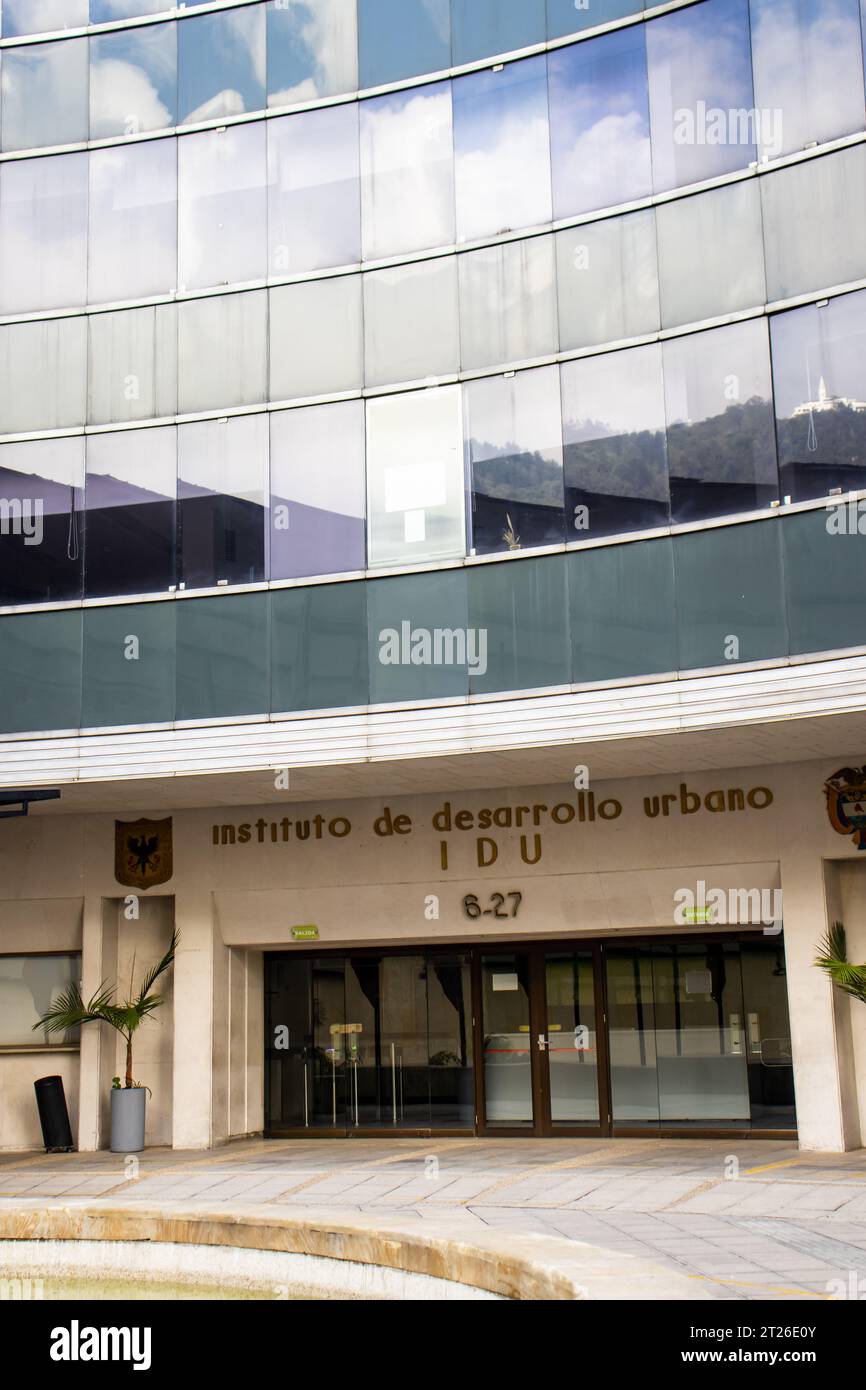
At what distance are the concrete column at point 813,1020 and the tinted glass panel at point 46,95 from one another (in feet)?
A: 44.3

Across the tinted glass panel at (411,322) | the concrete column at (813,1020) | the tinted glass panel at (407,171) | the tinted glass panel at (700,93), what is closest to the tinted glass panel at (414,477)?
the tinted glass panel at (411,322)

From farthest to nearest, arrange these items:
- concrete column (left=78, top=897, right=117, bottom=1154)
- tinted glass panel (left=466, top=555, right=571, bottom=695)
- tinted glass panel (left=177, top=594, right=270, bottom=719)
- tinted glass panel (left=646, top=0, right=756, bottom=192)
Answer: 1. concrete column (left=78, top=897, right=117, bottom=1154)
2. tinted glass panel (left=177, top=594, right=270, bottom=719)
3. tinted glass panel (left=466, top=555, right=571, bottom=695)
4. tinted glass panel (left=646, top=0, right=756, bottom=192)

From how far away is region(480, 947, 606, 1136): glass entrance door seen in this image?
65.4 feet

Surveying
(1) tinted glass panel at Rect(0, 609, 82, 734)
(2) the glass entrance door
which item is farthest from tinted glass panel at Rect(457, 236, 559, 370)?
(2) the glass entrance door

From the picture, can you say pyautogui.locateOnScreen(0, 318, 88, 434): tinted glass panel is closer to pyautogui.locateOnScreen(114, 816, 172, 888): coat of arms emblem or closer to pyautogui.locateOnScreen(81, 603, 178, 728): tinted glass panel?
pyautogui.locateOnScreen(81, 603, 178, 728): tinted glass panel

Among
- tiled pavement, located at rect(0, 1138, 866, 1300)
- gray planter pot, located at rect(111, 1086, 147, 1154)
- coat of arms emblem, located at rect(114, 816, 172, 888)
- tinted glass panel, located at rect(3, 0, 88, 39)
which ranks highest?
tinted glass panel, located at rect(3, 0, 88, 39)

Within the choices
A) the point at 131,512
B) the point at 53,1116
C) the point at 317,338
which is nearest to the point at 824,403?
the point at 317,338

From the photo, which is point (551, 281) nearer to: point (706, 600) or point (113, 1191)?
point (706, 600)

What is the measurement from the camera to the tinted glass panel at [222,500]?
18562 millimetres

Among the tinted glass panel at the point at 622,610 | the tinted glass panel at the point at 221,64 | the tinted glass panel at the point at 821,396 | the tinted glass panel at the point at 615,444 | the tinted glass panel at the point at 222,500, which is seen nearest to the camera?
the tinted glass panel at the point at 821,396

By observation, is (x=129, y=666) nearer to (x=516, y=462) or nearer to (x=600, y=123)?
(x=516, y=462)

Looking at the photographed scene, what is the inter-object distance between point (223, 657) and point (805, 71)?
9383 mm

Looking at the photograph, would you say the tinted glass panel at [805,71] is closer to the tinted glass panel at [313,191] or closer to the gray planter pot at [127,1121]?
the tinted glass panel at [313,191]

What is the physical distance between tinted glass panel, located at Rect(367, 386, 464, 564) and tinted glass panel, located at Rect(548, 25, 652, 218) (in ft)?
9.23
